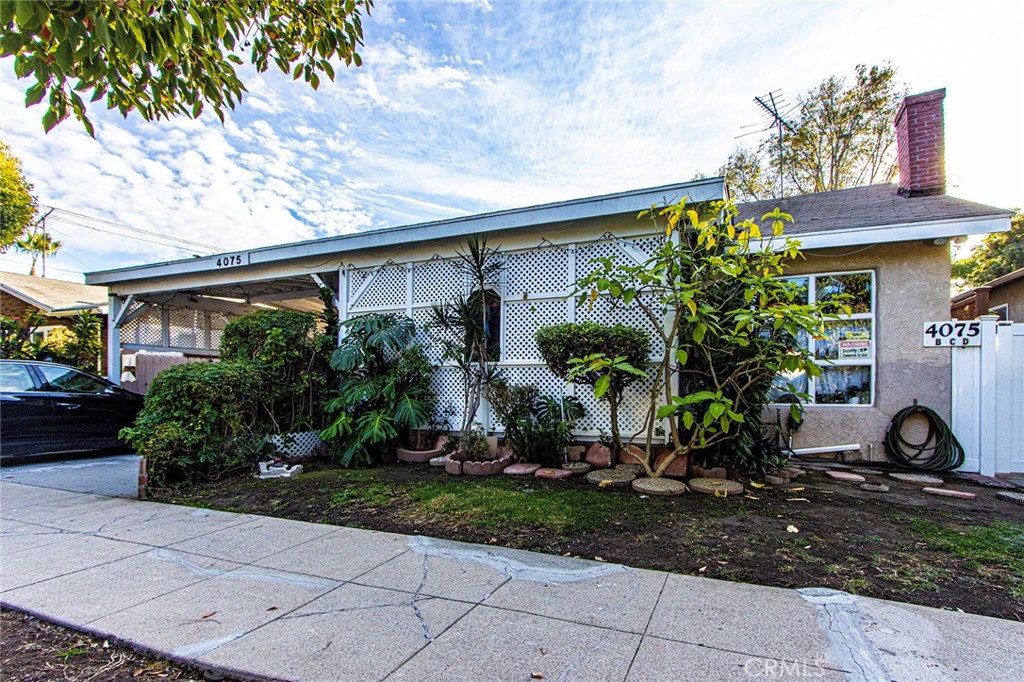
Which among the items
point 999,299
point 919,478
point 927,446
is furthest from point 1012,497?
point 999,299

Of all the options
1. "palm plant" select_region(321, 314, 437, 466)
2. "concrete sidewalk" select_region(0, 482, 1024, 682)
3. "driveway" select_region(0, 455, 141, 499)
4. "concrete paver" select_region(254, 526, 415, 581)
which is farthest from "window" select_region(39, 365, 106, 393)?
"concrete paver" select_region(254, 526, 415, 581)

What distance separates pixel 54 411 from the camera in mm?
6953

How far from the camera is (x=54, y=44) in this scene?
8.48ft

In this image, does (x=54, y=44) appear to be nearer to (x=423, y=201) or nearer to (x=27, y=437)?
(x=27, y=437)

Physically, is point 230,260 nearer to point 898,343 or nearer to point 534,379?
point 534,379

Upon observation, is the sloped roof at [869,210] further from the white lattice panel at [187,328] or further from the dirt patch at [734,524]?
the white lattice panel at [187,328]

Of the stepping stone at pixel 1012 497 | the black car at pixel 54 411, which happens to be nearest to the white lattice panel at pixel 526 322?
the stepping stone at pixel 1012 497

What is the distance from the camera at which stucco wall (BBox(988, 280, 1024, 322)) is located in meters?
9.16

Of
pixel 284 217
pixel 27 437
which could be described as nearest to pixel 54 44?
pixel 27 437

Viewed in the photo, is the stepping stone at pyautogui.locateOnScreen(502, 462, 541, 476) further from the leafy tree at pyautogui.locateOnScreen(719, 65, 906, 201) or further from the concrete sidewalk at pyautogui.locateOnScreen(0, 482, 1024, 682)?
the leafy tree at pyautogui.locateOnScreen(719, 65, 906, 201)

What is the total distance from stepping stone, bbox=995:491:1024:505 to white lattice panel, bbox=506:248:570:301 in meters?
4.71

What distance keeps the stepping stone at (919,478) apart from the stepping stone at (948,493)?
0.68ft

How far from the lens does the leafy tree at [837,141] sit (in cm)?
1659

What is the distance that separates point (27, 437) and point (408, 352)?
5.35 meters
